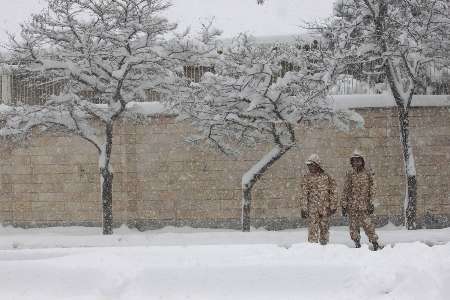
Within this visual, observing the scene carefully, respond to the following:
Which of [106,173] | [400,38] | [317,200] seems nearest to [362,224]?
[317,200]

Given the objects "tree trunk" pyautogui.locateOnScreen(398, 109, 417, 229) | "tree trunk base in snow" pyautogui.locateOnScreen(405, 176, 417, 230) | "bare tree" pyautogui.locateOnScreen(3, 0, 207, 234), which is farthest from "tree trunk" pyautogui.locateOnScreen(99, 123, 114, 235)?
"tree trunk base in snow" pyautogui.locateOnScreen(405, 176, 417, 230)

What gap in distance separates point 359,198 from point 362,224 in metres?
0.50

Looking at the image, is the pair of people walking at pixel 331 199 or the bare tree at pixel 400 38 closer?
the pair of people walking at pixel 331 199

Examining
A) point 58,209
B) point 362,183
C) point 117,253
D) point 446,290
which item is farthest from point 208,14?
point 446,290

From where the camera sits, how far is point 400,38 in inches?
415

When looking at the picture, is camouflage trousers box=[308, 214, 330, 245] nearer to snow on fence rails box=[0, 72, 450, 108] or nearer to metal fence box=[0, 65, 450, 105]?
metal fence box=[0, 65, 450, 105]

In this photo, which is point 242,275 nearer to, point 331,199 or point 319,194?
point 319,194

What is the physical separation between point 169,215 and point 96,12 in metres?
5.76

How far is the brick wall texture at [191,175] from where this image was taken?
43.7 ft

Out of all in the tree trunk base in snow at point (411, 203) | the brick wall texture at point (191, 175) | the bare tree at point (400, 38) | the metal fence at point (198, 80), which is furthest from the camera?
the brick wall texture at point (191, 175)

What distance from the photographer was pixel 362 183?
29.5ft

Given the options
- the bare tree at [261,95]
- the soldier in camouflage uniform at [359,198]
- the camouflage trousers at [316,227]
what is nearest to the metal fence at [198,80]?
the bare tree at [261,95]

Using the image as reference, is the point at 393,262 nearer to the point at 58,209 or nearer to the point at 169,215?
the point at 169,215

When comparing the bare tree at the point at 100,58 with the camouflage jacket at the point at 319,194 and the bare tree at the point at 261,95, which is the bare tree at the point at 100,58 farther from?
the camouflage jacket at the point at 319,194
